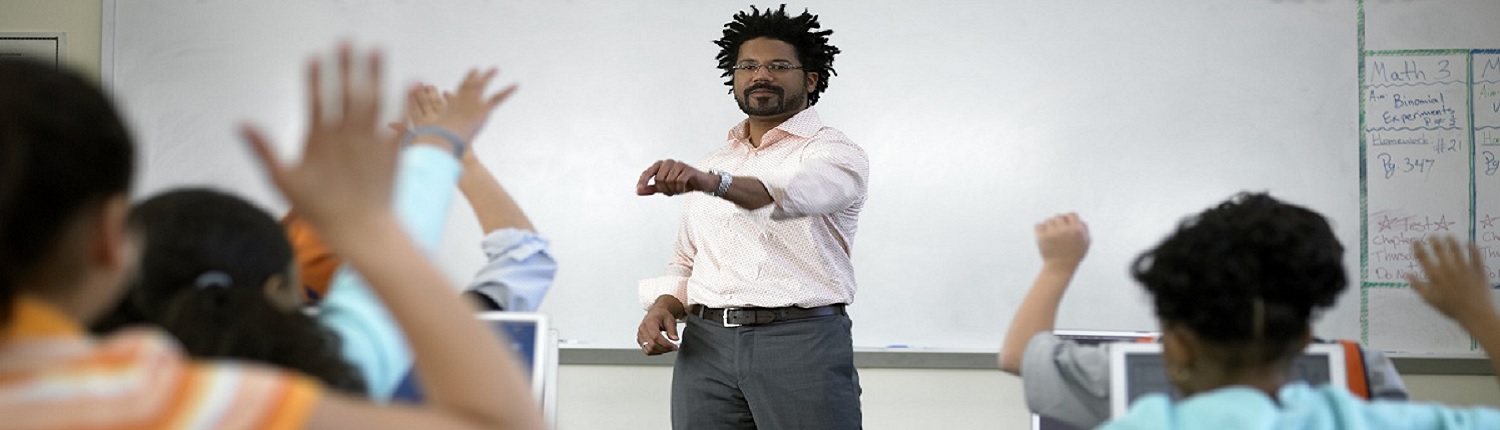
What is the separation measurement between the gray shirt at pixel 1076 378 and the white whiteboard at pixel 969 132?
2125mm

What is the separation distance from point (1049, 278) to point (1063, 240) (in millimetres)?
55

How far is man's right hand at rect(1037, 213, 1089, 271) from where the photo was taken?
173cm

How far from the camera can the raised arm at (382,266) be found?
27.7 inches

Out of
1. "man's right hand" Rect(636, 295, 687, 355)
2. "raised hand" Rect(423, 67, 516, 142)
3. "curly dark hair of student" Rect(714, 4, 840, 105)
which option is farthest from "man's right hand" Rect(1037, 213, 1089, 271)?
"curly dark hair of student" Rect(714, 4, 840, 105)

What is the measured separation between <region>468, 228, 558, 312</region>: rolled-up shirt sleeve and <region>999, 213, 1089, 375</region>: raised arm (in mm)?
604

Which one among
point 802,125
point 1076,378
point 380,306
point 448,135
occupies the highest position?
point 802,125

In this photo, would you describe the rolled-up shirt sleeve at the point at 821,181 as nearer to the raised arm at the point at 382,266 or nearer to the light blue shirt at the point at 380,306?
the light blue shirt at the point at 380,306

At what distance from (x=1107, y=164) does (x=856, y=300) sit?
806 mm

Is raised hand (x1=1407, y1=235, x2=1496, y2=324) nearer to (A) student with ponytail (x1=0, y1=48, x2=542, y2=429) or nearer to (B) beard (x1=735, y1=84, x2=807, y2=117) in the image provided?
(A) student with ponytail (x1=0, y1=48, x2=542, y2=429)

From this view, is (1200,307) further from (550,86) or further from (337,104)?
(550,86)

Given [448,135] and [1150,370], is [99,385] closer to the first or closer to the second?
[448,135]

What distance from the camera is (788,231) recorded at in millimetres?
3000

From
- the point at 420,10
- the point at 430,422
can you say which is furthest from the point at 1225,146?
the point at 430,422

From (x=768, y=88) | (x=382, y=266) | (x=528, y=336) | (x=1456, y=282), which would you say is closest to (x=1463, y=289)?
(x=1456, y=282)
